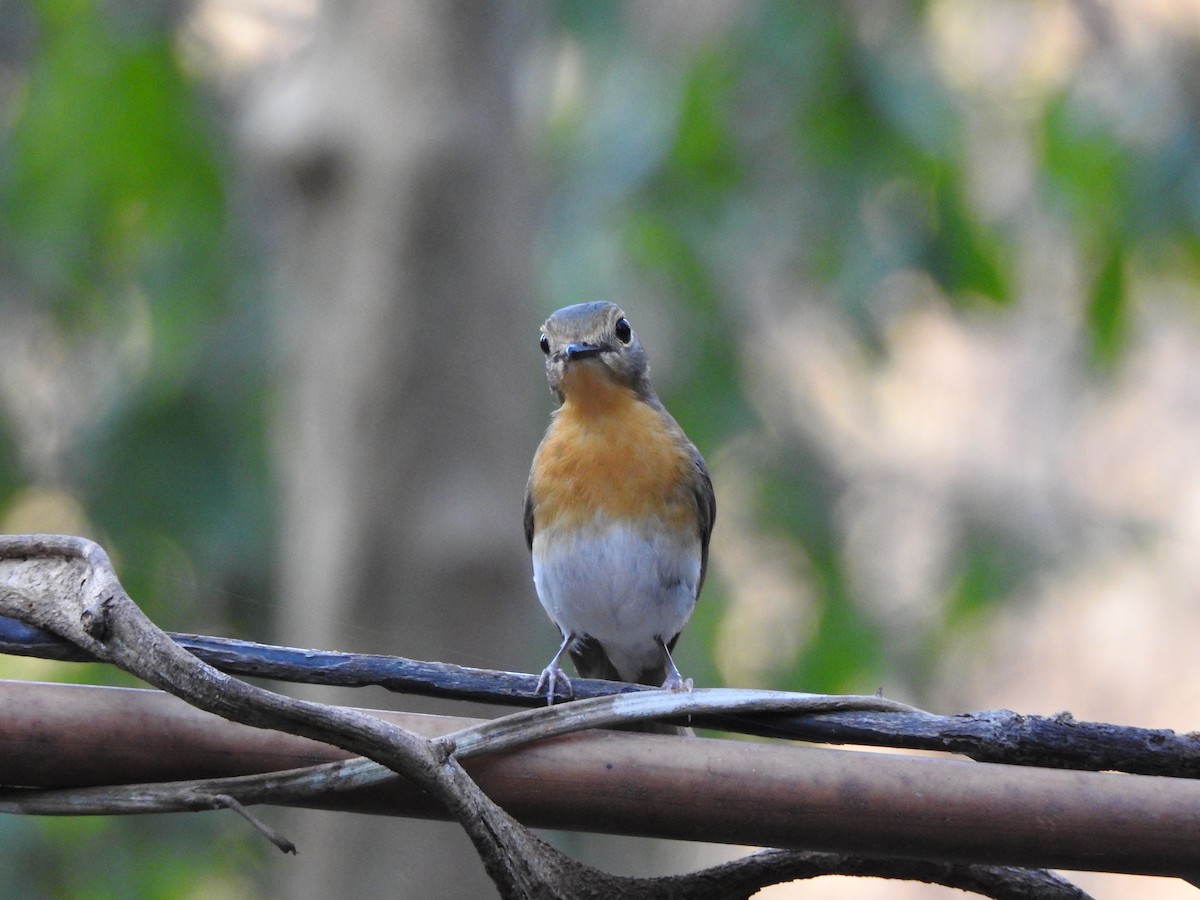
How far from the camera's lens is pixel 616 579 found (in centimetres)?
452

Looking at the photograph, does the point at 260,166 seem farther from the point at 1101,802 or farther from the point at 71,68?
the point at 1101,802

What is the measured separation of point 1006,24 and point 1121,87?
3.79 meters

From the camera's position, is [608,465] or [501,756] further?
[608,465]

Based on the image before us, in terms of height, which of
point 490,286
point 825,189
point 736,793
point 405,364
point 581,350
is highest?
point 825,189

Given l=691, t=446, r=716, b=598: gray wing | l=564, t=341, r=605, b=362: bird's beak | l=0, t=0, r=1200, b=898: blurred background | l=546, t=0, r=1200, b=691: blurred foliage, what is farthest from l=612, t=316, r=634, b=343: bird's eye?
l=546, t=0, r=1200, b=691: blurred foliage

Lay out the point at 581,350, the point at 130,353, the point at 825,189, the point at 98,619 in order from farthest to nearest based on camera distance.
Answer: the point at 130,353 → the point at 825,189 → the point at 581,350 → the point at 98,619

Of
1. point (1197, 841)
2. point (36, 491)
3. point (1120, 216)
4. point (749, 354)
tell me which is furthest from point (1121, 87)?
point (1197, 841)

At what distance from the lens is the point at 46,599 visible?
1.56 metres

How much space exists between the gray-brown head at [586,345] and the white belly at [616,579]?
0.50 metres

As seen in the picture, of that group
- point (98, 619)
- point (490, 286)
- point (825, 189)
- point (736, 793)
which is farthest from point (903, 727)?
point (825, 189)

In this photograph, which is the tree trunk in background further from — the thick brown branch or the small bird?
the thick brown branch

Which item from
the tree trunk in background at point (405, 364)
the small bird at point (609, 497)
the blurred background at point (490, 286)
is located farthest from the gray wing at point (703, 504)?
the tree trunk in background at point (405, 364)

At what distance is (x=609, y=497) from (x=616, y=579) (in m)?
0.27

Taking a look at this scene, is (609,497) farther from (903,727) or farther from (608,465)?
(903,727)
